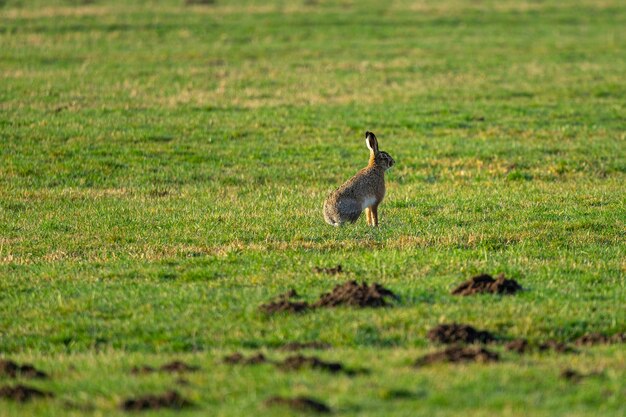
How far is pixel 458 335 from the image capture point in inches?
400

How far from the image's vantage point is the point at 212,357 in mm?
9602

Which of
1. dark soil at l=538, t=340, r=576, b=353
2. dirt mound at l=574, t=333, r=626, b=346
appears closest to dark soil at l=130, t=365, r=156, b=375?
dark soil at l=538, t=340, r=576, b=353

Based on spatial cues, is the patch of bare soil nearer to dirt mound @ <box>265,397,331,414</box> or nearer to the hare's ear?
dirt mound @ <box>265,397,331,414</box>

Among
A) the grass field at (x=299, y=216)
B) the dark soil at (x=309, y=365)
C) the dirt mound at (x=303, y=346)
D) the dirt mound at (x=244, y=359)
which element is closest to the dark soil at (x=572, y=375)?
the grass field at (x=299, y=216)

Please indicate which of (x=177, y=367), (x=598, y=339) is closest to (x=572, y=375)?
(x=598, y=339)

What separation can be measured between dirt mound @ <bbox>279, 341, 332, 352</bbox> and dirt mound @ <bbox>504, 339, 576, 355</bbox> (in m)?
1.68

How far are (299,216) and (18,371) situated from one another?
823 cm

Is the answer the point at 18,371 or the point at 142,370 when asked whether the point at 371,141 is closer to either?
the point at 142,370

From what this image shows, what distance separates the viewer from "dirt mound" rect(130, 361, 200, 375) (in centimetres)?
904

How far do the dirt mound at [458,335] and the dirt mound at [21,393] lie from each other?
368 centimetres

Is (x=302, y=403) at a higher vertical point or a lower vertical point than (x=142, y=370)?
higher

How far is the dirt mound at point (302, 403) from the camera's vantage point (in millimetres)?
7859

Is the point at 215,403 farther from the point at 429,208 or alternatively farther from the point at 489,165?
the point at 489,165

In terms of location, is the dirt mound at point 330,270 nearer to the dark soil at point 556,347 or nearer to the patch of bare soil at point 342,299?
the patch of bare soil at point 342,299
